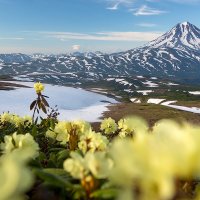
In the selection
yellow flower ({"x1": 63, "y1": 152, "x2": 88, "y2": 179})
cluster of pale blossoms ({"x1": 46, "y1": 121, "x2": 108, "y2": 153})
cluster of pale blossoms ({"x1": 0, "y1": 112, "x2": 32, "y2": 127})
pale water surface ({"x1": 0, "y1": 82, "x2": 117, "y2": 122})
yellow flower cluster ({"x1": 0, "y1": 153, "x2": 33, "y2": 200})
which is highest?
yellow flower cluster ({"x1": 0, "y1": 153, "x2": 33, "y2": 200})

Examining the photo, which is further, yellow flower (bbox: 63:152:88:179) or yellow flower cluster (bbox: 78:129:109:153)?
yellow flower cluster (bbox: 78:129:109:153)

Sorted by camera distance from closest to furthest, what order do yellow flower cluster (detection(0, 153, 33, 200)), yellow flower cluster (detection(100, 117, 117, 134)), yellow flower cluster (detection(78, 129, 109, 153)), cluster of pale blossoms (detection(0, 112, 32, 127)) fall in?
yellow flower cluster (detection(0, 153, 33, 200)), yellow flower cluster (detection(78, 129, 109, 153)), yellow flower cluster (detection(100, 117, 117, 134)), cluster of pale blossoms (detection(0, 112, 32, 127))

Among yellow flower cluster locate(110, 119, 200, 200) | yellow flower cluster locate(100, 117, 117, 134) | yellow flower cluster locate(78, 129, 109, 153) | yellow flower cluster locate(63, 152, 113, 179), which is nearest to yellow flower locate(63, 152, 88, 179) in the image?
yellow flower cluster locate(63, 152, 113, 179)

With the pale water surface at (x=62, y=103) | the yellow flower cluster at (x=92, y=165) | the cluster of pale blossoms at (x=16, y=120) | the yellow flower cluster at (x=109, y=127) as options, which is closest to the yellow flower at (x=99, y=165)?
the yellow flower cluster at (x=92, y=165)

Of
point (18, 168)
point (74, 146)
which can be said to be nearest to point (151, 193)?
point (18, 168)

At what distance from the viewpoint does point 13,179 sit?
1.27 meters

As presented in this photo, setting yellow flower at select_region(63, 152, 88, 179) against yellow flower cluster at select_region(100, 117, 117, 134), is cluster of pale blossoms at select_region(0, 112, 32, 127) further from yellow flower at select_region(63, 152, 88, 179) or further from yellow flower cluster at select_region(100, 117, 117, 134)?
yellow flower at select_region(63, 152, 88, 179)

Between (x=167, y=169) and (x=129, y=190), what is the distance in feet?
0.49

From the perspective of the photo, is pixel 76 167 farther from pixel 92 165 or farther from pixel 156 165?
pixel 156 165

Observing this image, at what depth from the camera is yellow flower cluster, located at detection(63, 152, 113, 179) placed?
231 cm

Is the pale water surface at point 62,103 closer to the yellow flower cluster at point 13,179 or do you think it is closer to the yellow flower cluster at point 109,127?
the yellow flower cluster at point 109,127

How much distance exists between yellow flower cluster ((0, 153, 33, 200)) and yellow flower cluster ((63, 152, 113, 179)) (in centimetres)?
96

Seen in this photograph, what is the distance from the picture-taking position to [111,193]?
92.1 inches

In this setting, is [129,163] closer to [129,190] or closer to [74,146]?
[129,190]
